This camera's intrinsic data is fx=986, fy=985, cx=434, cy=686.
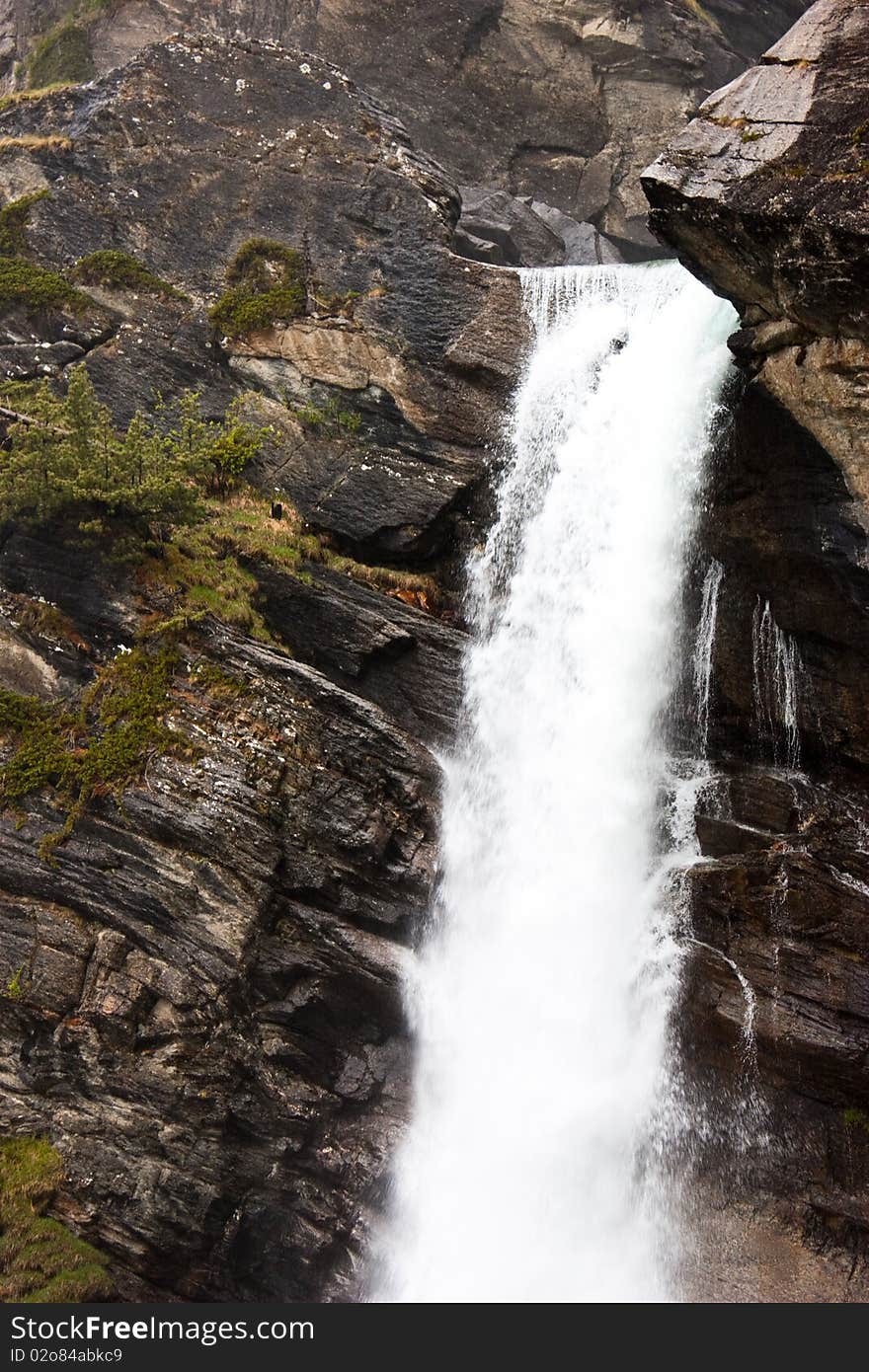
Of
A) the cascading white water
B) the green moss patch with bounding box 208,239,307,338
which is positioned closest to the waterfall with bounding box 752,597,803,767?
the cascading white water

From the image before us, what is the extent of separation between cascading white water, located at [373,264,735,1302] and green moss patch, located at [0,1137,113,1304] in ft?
11.9

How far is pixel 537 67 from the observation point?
2914 cm

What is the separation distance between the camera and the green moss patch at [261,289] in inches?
758

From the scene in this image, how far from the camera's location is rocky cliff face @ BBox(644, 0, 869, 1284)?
1229 centimetres

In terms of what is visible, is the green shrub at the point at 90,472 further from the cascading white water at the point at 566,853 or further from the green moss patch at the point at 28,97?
the green moss patch at the point at 28,97

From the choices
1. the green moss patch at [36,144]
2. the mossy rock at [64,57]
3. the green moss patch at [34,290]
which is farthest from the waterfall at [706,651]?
the mossy rock at [64,57]

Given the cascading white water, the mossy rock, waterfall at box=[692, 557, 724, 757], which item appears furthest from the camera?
the mossy rock

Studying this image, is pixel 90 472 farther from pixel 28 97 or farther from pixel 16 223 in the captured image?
pixel 28 97

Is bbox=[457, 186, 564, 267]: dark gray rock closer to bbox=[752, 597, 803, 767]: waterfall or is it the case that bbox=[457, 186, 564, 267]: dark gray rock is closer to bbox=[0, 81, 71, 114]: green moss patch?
bbox=[0, 81, 71, 114]: green moss patch

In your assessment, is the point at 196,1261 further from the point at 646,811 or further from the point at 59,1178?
the point at 646,811

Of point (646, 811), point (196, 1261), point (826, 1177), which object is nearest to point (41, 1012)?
point (196, 1261)

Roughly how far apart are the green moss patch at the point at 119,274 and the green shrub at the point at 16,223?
3.80 feet

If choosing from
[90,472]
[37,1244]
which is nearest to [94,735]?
[90,472]

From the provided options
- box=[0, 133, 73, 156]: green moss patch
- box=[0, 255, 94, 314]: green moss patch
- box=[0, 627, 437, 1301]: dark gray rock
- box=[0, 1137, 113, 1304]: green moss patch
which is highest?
box=[0, 133, 73, 156]: green moss patch
